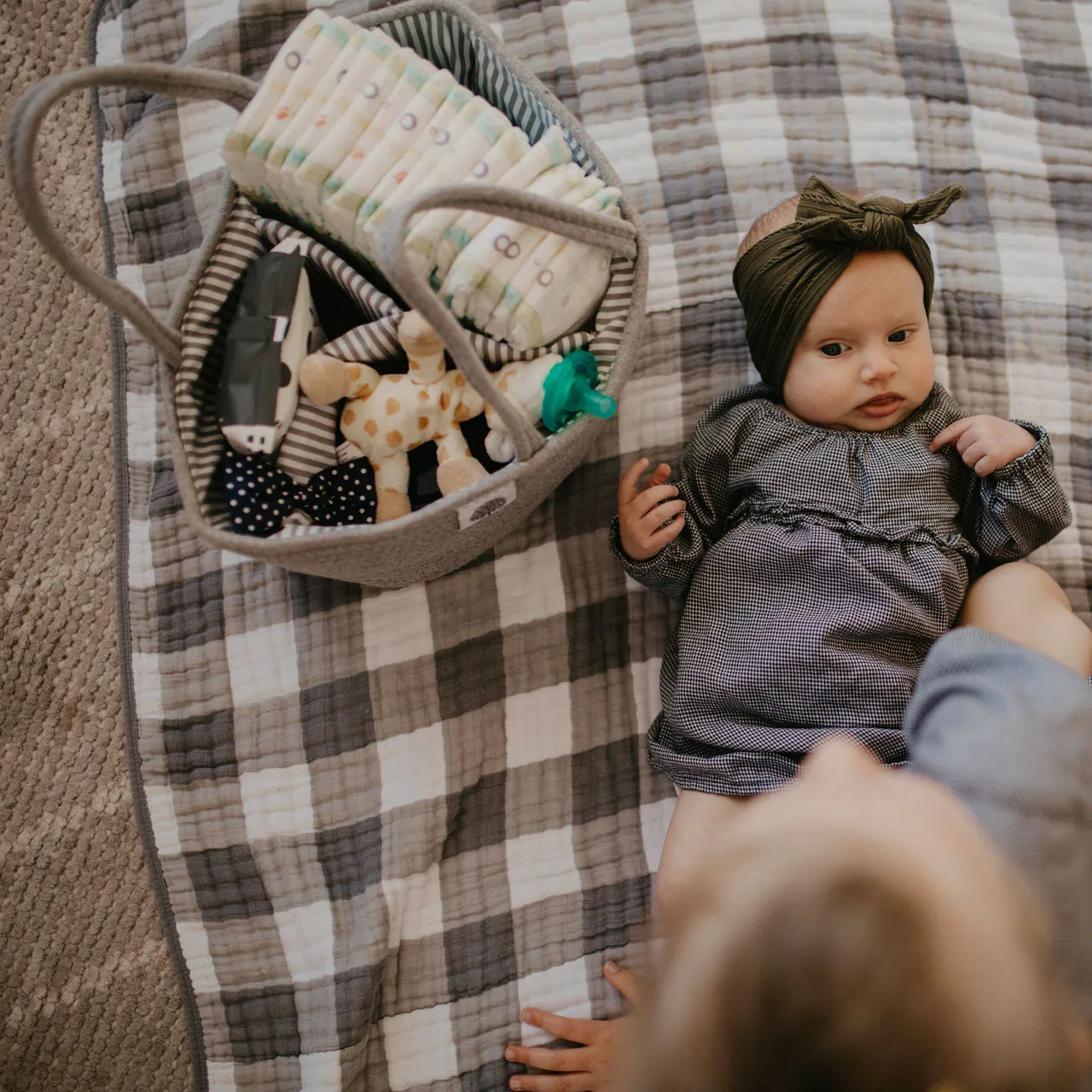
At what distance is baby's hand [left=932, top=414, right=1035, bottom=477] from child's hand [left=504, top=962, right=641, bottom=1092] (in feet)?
2.17

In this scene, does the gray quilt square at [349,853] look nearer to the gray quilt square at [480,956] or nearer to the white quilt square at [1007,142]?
the gray quilt square at [480,956]

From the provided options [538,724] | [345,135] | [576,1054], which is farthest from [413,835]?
[345,135]

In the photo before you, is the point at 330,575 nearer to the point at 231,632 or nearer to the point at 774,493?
the point at 231,632

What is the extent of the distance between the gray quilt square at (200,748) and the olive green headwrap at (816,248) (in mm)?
754

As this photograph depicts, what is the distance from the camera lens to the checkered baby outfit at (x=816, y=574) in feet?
2.96

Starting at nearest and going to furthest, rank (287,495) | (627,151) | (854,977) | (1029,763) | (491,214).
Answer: (854,977)
(1029,763)
(491,214)
(287,495)
(627,151)

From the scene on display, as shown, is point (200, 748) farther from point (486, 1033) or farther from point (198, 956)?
point (486, 1033)

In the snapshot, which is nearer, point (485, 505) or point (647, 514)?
point (485, 505)

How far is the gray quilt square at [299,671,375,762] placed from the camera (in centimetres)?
103

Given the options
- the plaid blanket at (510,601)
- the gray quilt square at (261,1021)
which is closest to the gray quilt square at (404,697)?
the plaid blanket at (510,601)

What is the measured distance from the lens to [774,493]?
0.96 metres

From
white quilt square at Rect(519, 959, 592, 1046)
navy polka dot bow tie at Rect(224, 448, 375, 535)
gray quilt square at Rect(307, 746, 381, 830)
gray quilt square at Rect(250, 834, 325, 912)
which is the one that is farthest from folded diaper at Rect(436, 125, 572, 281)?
white quilt square at Rect(519, 959, 592, 1046)

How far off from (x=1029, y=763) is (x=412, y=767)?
0.63 meters

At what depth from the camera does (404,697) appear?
1.03 metres
